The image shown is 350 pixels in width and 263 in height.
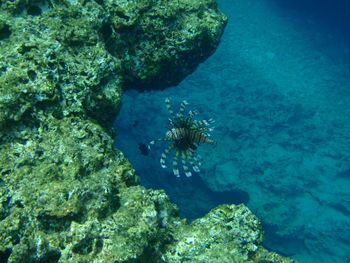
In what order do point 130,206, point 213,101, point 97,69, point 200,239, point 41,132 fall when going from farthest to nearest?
point 213,101, point 97,69, point 41,132, point 200,239, point 130,206

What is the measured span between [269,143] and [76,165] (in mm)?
12763

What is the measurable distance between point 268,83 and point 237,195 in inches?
354

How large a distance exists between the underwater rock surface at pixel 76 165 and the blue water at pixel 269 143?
20.9 feet

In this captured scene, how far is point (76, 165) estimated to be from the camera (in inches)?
132

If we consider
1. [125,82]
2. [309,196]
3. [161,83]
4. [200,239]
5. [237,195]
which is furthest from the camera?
[309,196]

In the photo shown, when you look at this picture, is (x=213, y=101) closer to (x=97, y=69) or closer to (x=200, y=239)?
(x=97, y=69)

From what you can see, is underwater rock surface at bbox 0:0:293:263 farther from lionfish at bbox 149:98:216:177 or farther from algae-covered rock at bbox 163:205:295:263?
lionfish at bbox 149:98:216:177

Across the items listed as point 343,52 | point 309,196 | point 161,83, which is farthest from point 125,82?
point 343,52

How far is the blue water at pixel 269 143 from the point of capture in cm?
1209

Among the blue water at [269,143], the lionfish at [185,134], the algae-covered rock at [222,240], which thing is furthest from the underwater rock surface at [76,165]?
the blue water at [269,143]

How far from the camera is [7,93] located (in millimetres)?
3580

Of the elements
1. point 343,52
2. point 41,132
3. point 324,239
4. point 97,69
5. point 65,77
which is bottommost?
point 324,239

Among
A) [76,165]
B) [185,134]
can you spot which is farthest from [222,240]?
[76,165]

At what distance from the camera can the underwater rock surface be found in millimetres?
2764
